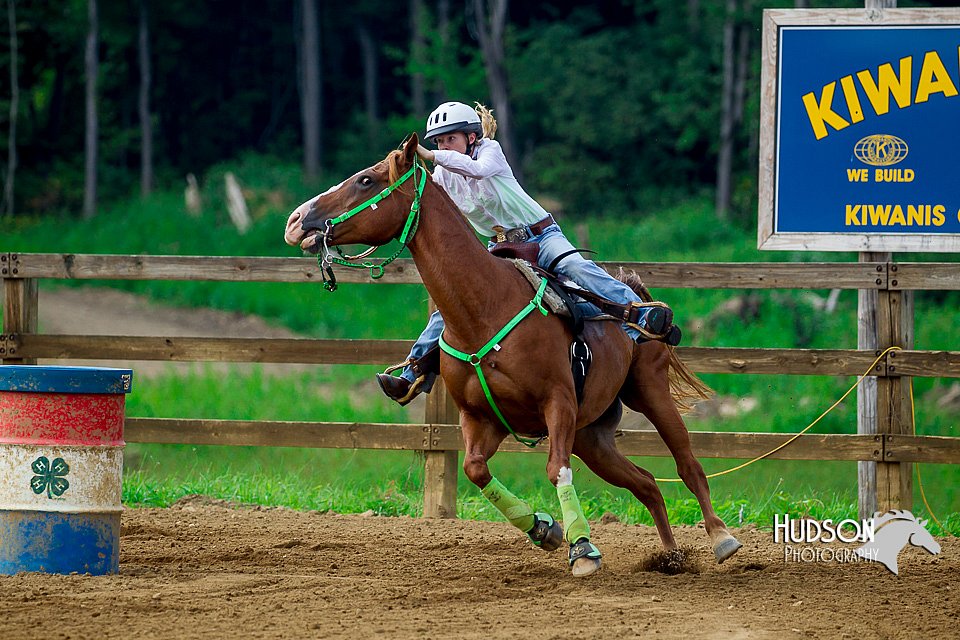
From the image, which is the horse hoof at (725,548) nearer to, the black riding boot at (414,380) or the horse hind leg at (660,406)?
the horse hind leg at (660,406)

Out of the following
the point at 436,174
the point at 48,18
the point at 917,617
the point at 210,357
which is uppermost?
the point at 48,18

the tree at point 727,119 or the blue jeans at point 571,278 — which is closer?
the blue jeans at point 571,278

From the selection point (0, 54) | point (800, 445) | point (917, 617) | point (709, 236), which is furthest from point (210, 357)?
point (0, 54)

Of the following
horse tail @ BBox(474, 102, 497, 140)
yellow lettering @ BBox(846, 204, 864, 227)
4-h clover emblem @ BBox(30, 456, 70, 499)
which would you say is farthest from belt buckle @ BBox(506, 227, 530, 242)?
yellow lettering @ BBox(846, 204, 864, 227)

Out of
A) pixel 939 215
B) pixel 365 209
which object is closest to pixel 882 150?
pixel 939 215

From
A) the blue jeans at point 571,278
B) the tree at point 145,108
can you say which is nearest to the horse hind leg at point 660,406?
the blue jeans at point 571,278

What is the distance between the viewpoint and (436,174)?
662 centimetres

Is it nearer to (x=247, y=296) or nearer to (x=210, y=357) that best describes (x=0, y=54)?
(x=247, y=296)

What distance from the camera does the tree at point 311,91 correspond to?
30.9 metres

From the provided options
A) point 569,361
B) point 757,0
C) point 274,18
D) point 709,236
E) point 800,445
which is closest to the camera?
point 569,361

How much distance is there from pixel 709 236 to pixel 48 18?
1688cm
